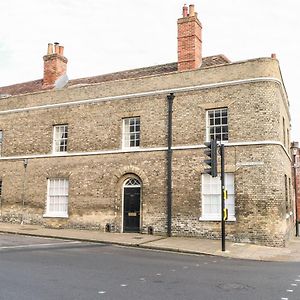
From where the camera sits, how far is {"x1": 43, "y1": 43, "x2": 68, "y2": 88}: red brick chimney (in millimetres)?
25938

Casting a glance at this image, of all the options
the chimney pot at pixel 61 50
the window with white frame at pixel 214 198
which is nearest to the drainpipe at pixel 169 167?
the window with white frame at pixel 214 198

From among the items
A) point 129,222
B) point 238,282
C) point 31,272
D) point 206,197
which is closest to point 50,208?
point 129,222

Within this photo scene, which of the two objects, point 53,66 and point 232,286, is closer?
point 232,286

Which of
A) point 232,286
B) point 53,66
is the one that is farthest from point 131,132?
point 232,286

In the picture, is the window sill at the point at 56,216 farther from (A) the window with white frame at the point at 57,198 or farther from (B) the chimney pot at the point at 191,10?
(B) the chimney pot at the point at 191,10

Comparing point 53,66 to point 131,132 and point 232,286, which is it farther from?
point 232,286

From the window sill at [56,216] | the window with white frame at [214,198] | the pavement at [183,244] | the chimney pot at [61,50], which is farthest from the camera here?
the chimney pot at [61,50]

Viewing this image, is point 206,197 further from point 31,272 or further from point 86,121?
point 31,272

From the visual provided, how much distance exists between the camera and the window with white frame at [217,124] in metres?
18.0

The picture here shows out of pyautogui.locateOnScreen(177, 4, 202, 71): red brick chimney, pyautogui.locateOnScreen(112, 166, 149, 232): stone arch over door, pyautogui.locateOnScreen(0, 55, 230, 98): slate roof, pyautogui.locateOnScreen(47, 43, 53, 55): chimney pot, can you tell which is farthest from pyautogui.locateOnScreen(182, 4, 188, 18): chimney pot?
pyautogui.locateOnScreen(47, 43, 53, 55): chimney pot

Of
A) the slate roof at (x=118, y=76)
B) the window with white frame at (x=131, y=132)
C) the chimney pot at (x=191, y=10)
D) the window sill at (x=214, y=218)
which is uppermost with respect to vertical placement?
the chimney pot at (x=191, y=10)

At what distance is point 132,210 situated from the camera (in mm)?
19453

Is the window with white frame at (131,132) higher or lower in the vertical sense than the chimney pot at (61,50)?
lower

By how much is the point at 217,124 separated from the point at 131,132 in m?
4.51
